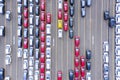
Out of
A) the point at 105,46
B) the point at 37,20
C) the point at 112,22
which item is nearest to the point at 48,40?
the point at 37,20

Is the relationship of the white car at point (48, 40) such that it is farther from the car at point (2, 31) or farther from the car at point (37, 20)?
the car at point (2, 31)

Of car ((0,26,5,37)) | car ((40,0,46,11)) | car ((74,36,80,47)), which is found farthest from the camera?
car ((74,36,80,47))

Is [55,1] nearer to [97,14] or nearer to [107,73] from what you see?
[97,14]

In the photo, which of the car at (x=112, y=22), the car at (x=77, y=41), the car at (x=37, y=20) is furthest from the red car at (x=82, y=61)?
the car at (x=37, y=20)

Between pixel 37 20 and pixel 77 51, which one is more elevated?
pixel 37 20

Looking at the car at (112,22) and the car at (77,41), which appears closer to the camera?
the car at (112,22)

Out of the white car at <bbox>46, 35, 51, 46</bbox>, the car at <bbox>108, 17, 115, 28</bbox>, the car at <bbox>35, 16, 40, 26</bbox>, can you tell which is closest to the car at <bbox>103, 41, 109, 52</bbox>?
the car at <bbox>108, 17, 115, 28</bbox>

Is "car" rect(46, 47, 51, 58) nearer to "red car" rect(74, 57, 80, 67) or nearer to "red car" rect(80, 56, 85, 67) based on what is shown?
"red car" rect(74, 57, 80, 67)

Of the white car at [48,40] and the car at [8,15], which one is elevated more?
the car at [8,15]

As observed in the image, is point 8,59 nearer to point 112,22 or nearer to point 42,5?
point 42,5
